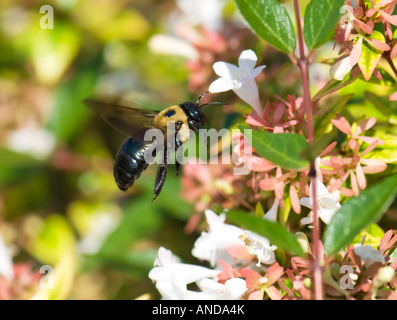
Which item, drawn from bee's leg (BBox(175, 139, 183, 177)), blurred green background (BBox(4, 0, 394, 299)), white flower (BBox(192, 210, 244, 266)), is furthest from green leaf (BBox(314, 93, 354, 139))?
blurred green background (BBox(4, 0, 394, 299))

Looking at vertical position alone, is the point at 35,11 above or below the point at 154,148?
above

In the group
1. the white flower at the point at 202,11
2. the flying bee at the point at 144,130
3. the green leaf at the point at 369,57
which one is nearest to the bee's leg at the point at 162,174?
the flying bee at the point at 144,130

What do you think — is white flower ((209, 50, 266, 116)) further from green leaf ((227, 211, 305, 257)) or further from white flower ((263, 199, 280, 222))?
green leaf ((227, 211, 305, 257))

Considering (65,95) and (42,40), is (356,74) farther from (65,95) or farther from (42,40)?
(42,40)

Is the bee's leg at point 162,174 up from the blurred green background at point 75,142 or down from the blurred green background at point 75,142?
down

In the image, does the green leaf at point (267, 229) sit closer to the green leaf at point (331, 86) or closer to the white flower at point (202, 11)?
the green leaf at point (331, 86)

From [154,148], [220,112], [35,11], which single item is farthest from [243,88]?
[35,11]

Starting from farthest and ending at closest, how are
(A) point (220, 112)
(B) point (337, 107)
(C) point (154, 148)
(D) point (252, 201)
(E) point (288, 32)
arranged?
(A) point (220, 112)
(C) point (154, 148)
(D) point (252, 201)
(B) point (337, 107)
(E) point (288, 32)
